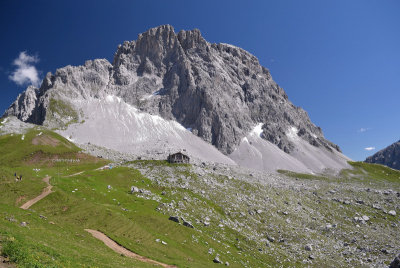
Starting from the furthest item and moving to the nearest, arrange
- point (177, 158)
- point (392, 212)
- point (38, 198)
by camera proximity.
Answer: point (177, 158), point (392, 212), point (38, 198)

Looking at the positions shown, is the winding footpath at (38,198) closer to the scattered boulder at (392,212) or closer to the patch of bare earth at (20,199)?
A: the patch of bare earth at (20,199)

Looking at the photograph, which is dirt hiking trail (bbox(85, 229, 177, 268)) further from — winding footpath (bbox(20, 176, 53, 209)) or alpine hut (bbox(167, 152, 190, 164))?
alpine hut (bbox(167, 152, 190, 164))

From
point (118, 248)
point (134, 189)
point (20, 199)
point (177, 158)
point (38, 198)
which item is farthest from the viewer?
point (177, 158)

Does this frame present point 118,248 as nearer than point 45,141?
Yes

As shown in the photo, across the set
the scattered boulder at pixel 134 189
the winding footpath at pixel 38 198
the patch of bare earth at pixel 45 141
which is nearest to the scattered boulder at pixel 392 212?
the scattered boulder at pixel 134 189

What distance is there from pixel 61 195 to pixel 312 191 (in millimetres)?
106326

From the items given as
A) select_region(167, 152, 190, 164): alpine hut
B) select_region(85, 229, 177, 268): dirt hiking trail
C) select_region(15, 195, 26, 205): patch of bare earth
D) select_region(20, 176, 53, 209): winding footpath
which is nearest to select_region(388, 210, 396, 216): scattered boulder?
select_region(167, 152, 190, 164): alpine hut

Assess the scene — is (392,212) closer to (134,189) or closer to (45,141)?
(134,189)

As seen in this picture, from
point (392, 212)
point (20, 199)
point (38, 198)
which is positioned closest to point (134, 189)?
point (38, 198)

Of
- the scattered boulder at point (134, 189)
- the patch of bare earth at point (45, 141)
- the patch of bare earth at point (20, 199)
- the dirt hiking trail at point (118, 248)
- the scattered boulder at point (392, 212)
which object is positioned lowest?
the dirt hiking trail at point (118, 248)

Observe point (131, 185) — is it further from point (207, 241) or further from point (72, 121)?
point (72, 121)

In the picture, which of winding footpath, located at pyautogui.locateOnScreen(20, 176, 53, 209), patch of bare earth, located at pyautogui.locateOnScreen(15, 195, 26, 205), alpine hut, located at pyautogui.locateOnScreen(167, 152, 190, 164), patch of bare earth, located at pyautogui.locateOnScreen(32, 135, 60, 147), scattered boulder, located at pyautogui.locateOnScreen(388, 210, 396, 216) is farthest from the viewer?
patch of bare earth, located at pyautogui.locateOnScreen(32, 135, 60, 147)

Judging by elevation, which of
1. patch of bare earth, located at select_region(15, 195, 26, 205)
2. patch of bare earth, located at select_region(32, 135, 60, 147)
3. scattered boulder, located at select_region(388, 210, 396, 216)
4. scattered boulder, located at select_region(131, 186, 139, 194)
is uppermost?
patch of bare earth, located at select_region(32, 135, 60, 147)

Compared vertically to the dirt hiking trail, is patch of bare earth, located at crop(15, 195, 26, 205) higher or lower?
higher
